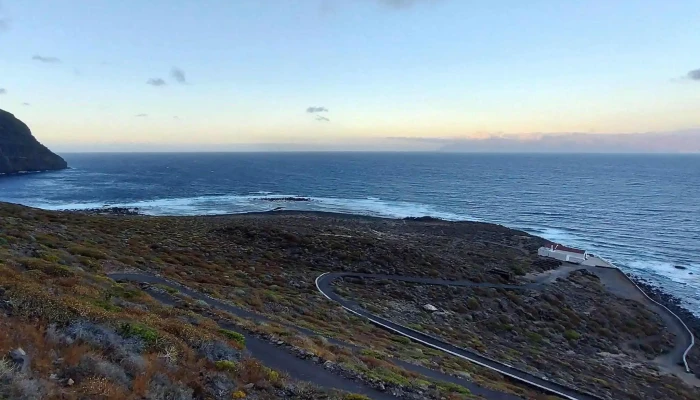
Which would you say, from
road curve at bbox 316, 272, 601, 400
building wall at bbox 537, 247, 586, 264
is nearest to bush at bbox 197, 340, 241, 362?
road curve at bbox 316, 272, 601, 400

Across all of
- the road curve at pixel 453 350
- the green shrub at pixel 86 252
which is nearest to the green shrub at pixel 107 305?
the green shrub at pixel 86 252

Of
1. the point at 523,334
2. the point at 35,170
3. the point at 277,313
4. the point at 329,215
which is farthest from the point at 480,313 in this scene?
the point at 35,170

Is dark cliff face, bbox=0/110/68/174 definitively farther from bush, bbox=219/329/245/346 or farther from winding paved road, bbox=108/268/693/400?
bush, bbox=219/329/245/346

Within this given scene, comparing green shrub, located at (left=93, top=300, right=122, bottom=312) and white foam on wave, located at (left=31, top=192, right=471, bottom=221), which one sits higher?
green shrub, located at (left=93, top=300, right=122, bottom=312)

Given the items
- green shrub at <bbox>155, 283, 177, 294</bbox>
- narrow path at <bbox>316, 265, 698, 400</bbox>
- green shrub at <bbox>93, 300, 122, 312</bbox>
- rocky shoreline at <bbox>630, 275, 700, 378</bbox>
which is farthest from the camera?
rocky shoreline at <bbox>630, 275, 700, 378</bbox>

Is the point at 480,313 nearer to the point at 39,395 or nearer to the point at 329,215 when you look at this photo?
the point at 39,395

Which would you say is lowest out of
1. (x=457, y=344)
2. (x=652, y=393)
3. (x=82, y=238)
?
(x=652, y=393)

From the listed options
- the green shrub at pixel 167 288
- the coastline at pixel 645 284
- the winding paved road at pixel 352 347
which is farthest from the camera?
the coastline at pixel 645 284

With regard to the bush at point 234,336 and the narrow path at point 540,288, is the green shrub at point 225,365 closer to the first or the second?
the bush at point 234,336
